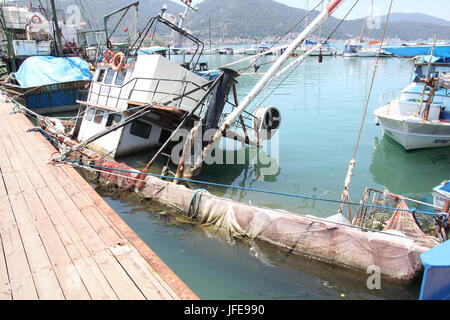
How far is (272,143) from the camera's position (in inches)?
650

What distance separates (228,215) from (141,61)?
7.74 metres

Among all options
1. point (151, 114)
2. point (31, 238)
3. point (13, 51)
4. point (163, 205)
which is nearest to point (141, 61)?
point (151, 114)

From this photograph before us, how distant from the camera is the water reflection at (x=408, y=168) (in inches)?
480

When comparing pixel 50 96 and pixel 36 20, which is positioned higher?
pixel 36 20

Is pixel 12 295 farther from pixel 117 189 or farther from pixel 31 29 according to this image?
pixel 31 29

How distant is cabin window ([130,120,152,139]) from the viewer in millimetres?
13013

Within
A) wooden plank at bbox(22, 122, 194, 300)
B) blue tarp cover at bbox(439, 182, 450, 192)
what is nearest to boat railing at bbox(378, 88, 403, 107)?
blue tarp cover at bbox(439, 182, 450, 192)

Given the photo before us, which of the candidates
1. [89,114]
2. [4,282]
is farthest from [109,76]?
[4,282]

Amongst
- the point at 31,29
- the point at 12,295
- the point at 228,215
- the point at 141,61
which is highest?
the point at 31,29

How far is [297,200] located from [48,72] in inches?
869

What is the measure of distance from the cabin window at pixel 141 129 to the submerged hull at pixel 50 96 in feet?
40.8

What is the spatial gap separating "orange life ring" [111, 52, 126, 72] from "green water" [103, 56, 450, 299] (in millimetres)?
3815

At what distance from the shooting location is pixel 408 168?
13.9 metres

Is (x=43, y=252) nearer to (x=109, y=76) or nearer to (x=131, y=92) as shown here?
(x=131, y=92)
